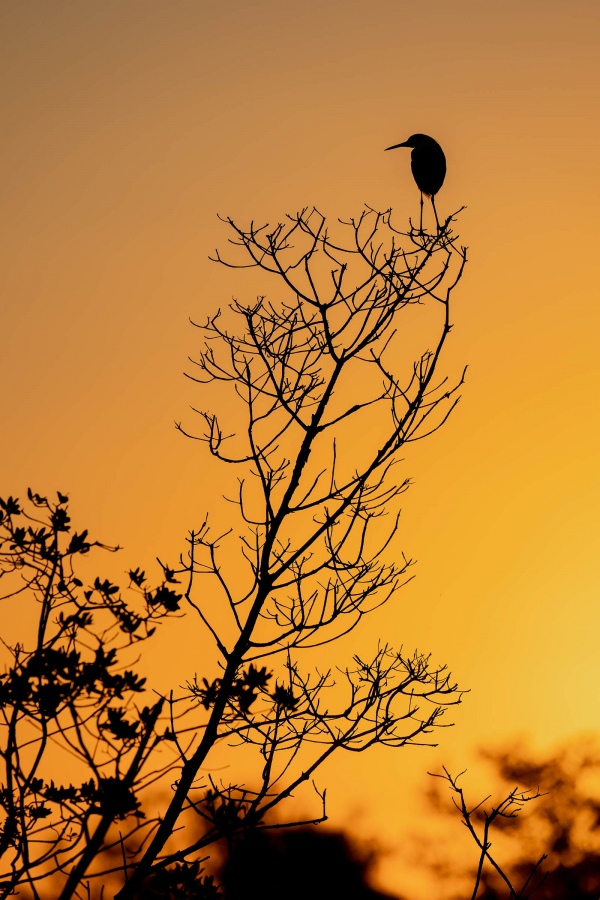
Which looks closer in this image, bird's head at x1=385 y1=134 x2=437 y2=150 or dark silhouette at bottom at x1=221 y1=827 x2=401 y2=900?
bird's head at x1=385 y1=134 x2=437 y2=150

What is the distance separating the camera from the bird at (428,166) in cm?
783

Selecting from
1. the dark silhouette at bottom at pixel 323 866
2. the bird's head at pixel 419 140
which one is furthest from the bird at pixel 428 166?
the dark silhouette at bottom at pixel 323 866

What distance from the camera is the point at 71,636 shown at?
5.92 m

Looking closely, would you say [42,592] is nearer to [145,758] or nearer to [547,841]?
[145,758]

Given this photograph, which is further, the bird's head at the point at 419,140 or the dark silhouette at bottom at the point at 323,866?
the dark silhouette at bottom at the point at 323,866

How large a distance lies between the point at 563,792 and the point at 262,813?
65.2 feet

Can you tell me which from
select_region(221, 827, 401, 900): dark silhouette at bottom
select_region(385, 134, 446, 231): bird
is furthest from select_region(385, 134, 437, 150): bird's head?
select_region(221, 827, 401, 900): dark silhouette at bottom

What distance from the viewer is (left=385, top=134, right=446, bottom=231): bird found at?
783 cm

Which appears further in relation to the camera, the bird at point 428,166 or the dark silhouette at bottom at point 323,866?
the dark silhouette at bottom at point 323,866

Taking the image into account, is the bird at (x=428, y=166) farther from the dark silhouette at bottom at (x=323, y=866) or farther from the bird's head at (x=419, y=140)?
the dark silhouette at bottom at (x=323, y=866)

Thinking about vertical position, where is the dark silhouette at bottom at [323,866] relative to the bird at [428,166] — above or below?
above

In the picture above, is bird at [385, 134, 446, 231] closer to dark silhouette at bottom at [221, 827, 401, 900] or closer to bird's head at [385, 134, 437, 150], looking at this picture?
bird's head at [385, 134, 437, 150]

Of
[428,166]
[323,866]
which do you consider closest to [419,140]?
[428,166]

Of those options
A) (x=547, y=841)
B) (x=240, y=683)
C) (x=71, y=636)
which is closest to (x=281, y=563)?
(x=240, y=683)
